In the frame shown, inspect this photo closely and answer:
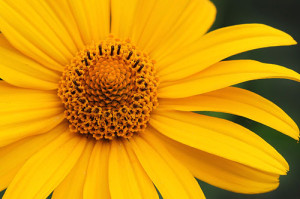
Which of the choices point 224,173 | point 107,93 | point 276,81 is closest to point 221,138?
point 224,173

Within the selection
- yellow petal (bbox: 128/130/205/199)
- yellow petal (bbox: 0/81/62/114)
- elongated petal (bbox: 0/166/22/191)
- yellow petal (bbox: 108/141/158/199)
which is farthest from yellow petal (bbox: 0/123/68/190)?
yellow petal (bbox: 128/130/205/199)

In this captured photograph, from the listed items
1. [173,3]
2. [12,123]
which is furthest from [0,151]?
[173,3]

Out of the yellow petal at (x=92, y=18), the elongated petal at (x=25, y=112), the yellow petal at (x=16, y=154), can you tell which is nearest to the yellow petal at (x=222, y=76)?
the yellow petal at (x=92, y=18)

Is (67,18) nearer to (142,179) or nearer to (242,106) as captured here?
(142,179)

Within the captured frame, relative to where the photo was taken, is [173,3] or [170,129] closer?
[170,129]

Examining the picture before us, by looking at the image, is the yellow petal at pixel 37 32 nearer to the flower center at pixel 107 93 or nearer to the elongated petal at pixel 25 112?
the flower center at pixel 107 93

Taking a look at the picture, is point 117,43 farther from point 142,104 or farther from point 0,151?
point 0,151

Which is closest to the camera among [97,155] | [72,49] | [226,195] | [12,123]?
[12,123]
